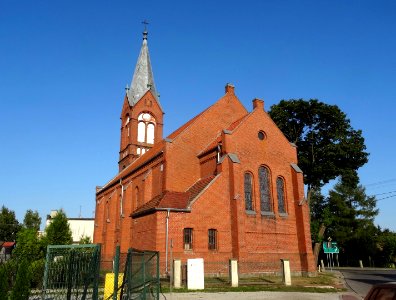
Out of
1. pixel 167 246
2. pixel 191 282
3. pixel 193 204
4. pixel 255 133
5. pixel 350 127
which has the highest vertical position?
pixel 350 127

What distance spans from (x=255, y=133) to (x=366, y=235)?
1258 inches

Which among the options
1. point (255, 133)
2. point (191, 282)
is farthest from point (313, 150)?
point (191, 282)

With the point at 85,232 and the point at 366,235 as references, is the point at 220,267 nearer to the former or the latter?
the point at 366,235

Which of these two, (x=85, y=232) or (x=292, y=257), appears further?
(x=85, y=232)

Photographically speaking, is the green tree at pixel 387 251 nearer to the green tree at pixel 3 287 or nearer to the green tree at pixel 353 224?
the green tree at pixel 353 224

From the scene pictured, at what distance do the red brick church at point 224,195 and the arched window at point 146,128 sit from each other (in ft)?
40.3

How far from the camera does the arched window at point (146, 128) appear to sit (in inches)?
1729

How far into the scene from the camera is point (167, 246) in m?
21.1

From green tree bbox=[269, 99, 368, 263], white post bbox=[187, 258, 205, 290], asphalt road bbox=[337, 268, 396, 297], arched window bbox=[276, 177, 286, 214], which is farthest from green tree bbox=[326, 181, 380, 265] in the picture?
white post bbox=[187, 258, 205, 290]

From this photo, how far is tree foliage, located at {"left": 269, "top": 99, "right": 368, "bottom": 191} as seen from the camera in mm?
36000

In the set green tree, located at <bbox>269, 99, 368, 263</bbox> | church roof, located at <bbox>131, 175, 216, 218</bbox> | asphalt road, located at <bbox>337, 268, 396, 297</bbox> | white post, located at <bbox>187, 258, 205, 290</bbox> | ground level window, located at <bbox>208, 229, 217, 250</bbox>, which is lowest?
asphalt road, located at <bbox>337, 268, 396, 297</bbox>

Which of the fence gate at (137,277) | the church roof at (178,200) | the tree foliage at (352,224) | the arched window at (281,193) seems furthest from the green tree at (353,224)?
the fence gate at (137,277)

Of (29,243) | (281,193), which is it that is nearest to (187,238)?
(281,193)

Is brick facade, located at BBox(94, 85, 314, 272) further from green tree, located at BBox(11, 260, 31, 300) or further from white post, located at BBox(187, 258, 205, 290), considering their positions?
green tree, located at BBox(11, 260, 31, 300)
